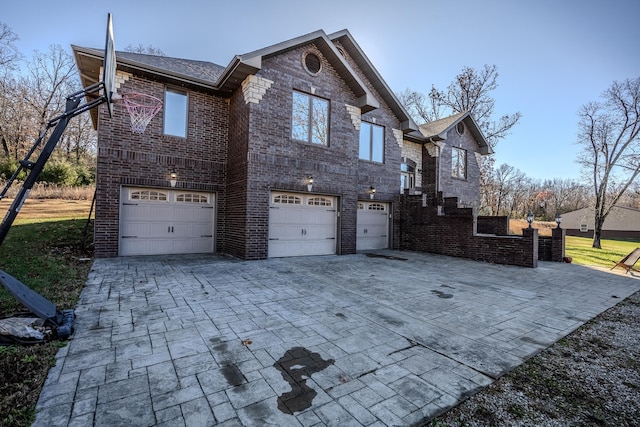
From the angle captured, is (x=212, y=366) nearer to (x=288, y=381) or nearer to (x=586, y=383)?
(x=288, y=381)

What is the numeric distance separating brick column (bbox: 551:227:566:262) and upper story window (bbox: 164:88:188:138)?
514 inches

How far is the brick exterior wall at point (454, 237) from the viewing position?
8805 millimetres

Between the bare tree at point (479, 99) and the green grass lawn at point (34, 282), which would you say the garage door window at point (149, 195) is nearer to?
the green grass lawn at point (34, 282)

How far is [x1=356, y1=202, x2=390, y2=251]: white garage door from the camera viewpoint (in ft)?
38.1

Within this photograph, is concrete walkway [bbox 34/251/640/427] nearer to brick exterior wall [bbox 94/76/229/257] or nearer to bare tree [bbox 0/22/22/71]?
brick exterior wall [bbox 94/76/229/257]

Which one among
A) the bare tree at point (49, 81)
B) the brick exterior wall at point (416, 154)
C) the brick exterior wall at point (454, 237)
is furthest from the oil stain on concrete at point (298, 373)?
the bare tree at point (49, 81)

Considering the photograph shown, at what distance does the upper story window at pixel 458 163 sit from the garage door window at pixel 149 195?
43.6 feet

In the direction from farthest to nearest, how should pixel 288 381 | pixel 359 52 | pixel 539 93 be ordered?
pixel 539 93, pixel 359 52, pixel 288 381

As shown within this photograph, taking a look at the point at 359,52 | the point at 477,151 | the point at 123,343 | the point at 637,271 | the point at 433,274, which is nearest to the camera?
the point at 123,343

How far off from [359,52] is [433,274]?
8.81 m

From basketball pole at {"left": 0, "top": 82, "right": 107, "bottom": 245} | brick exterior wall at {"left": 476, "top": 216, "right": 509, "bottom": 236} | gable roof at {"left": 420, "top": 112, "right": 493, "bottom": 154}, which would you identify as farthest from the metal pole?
gable roof at {"left": 420, "top": 112, "right": 493, "bottom": 154}

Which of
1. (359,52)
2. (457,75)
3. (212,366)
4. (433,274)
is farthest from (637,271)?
(457,75)

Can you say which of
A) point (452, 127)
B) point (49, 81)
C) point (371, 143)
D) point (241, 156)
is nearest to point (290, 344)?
point (241, 156)

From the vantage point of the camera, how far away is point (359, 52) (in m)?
11.3
